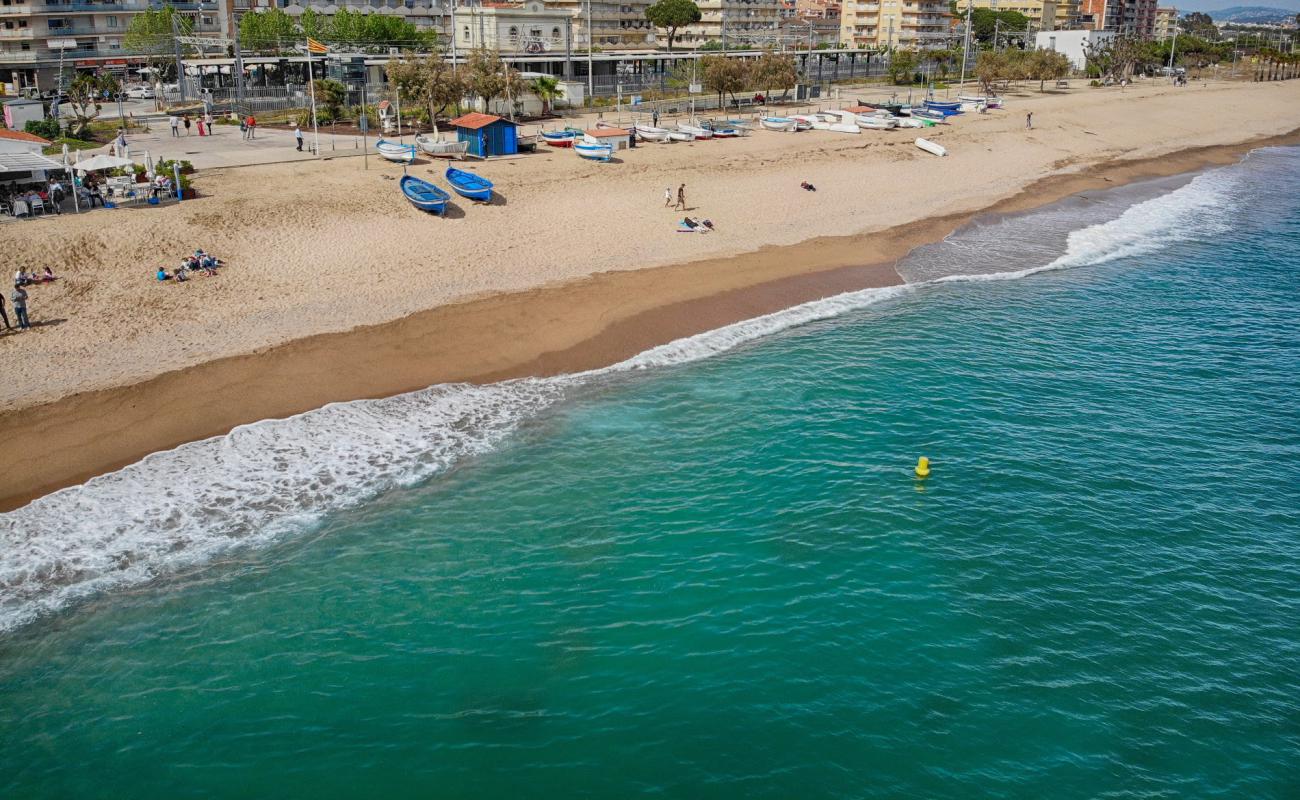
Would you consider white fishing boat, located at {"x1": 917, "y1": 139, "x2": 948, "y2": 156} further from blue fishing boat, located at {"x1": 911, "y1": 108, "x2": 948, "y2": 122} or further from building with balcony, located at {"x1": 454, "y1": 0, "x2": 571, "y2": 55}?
building with balcony, located at {"x1": 454, "y1": 0, "x2": 571, "y2": 55}

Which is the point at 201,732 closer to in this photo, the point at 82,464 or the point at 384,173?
the point at 82,464

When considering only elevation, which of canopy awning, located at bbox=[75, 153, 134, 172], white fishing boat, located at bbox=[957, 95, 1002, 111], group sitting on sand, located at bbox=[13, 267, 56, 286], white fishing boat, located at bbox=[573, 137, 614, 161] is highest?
white fishing boat, located at bbox=[957, 95, 1002, 111]

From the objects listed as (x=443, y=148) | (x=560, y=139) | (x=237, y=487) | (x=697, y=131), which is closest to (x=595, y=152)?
(x=560, y=139)

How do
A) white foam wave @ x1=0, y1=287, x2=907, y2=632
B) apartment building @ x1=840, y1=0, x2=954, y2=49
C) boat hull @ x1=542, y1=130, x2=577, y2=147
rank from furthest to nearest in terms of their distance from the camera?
apartment building @ x1=840, y1=0, x2=954, y2=49
boat hull @ x1=542, y1=130, x2=577, y2=147
white foam wave @ x1=0, y1=287, x2=907, y2=632

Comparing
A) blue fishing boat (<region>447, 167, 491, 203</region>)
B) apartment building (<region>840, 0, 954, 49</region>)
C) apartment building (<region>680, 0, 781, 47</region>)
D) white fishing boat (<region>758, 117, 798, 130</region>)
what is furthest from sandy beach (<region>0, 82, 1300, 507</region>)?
apartment building (<region>840, 0, 954, 49</region>)

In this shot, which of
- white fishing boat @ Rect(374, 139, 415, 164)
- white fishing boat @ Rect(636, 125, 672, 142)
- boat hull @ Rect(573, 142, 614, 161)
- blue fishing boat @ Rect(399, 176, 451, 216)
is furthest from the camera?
white fishing boat @ Rect(636, 125, 672, 142)

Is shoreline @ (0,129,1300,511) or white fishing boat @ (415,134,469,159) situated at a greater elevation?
white fishing boat @ (415,134,469,159)
